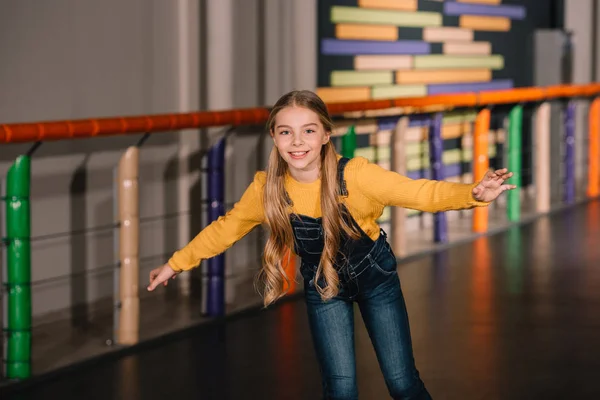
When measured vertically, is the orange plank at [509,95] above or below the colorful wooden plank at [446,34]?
below

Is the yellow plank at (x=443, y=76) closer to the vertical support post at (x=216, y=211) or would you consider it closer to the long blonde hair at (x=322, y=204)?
the vertical support post at (x=216, y=211)

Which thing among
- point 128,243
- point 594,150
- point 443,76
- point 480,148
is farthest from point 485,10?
point 128,243

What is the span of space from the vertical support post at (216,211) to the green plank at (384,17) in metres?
2.45

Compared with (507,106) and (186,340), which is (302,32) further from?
(507,106)

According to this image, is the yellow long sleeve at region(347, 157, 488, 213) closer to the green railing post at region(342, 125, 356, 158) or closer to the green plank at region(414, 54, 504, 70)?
the green railing post at region(342, 125, 356, 158)

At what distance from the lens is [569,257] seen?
731cm

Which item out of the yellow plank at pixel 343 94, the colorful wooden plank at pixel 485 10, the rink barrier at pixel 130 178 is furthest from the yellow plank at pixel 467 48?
the yellow plank at pixel 343 94

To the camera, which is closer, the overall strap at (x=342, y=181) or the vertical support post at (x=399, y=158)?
the overall strap at (x=342, y=181)

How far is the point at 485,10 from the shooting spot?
977 cm

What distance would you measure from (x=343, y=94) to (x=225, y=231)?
452 centimetres

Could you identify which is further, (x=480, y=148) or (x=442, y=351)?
(x=480, y=148)

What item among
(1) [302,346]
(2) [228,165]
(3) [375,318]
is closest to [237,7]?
(2) [228,165]

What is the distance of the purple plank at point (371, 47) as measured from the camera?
25.7ft

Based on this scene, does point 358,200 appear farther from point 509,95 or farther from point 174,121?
point 509,95
